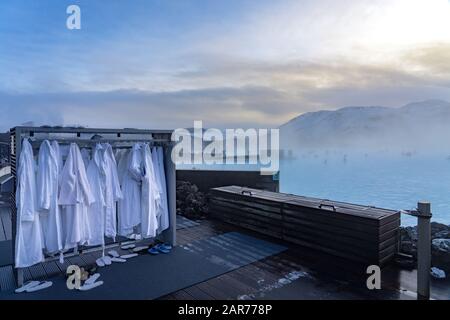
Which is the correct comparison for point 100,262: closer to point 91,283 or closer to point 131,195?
point 91,283

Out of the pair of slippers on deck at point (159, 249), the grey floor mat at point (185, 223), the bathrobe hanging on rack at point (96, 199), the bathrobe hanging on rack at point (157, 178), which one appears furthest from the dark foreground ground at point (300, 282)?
the grey floor mat at point (185, 223)

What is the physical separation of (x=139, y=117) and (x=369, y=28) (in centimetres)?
699

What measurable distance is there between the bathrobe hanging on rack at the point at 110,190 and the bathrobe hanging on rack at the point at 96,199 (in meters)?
0.06

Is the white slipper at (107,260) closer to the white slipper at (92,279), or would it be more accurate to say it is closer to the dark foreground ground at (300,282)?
the white slipper at (92,279)

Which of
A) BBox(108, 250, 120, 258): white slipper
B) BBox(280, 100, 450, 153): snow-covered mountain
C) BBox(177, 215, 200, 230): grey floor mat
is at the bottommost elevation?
BBox(177, 215, 200, 230): grey floor mat

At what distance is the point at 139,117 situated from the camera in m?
9.08

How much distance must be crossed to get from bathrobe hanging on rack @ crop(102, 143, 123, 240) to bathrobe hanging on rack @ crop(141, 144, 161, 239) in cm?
32

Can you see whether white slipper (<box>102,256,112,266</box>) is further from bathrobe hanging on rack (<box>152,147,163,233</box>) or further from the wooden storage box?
the wooden storage box

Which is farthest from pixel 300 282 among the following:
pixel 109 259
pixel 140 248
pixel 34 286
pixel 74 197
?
pixel 34 286

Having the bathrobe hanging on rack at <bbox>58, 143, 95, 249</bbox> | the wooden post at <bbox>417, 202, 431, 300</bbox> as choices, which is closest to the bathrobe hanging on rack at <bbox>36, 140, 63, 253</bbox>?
the bathrobe hanging on rack at <bbox>58, 143, 95, 249</bbox>

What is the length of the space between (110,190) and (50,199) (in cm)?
64

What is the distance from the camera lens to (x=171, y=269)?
3.12m

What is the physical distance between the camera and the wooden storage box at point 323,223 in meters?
3.10

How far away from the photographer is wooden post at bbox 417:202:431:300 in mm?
2377
